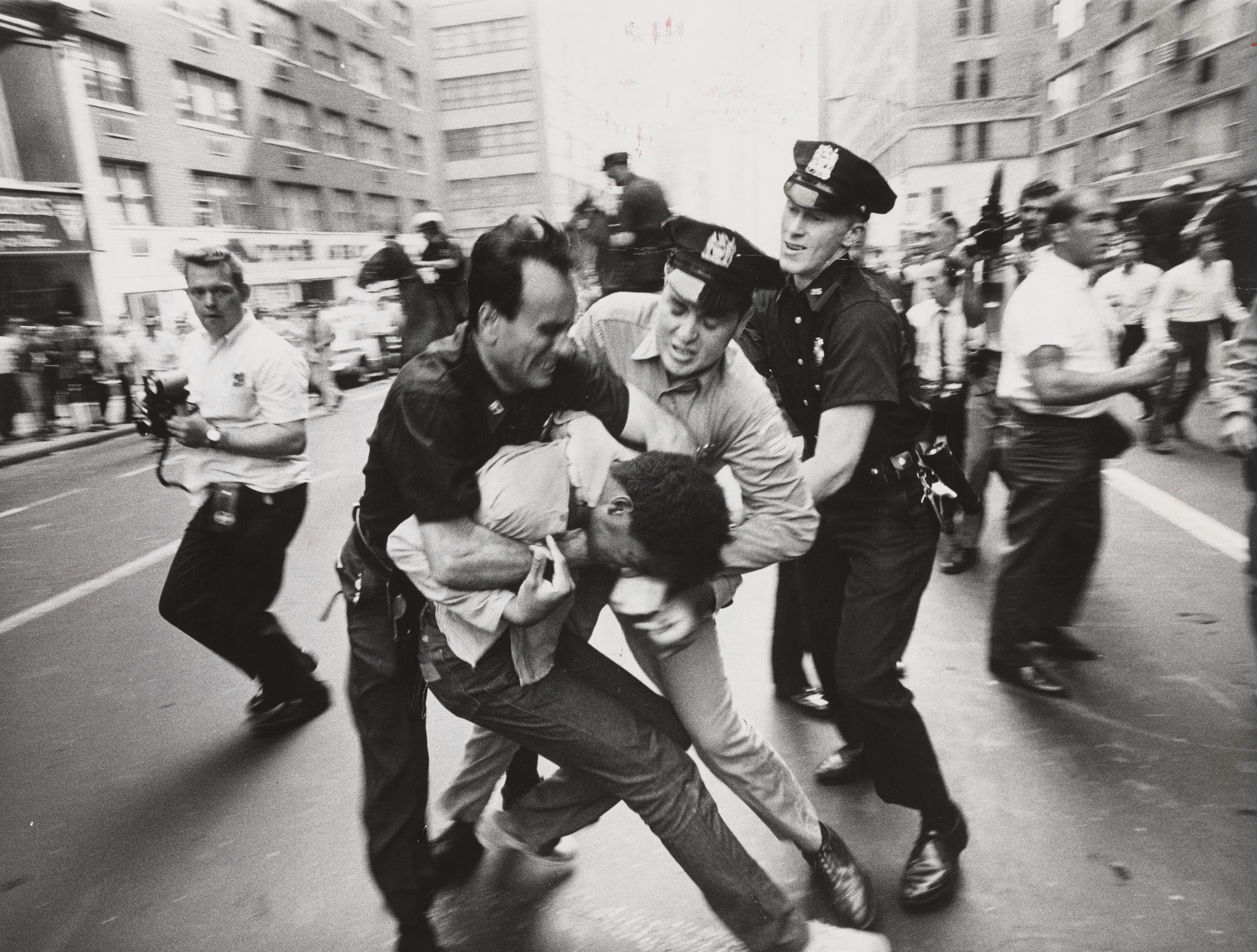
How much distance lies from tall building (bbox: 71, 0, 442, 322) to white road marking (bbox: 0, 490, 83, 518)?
9898 mm

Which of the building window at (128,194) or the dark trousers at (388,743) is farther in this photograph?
the building window at (128,194)

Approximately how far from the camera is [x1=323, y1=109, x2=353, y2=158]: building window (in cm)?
3944

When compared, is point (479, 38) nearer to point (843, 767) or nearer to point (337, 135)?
point (337, 135)

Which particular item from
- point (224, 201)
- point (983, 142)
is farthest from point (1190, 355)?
point (983, 142)

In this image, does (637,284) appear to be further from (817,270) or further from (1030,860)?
(1030,860)

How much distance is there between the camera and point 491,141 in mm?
57500

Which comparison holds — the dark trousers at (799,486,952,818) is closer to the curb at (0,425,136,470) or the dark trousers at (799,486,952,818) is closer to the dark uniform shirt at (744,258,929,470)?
the dark uniform shirt at (744,258,929,470)

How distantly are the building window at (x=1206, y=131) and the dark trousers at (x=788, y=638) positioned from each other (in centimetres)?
2562

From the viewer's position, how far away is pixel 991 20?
149 feet

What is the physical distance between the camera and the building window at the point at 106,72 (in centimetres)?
2588

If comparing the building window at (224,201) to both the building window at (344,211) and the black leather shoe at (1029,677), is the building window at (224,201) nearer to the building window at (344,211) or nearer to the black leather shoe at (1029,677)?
the building window at (344,211)

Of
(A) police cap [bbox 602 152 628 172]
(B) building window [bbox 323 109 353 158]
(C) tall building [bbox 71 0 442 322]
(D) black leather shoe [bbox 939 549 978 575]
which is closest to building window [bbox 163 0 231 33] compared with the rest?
(C) tall building [bbox 71 0 442 322]

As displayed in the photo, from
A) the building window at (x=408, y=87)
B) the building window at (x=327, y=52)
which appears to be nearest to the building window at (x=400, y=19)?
the building window at (x=408, y=87)

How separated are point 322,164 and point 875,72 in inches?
1502
